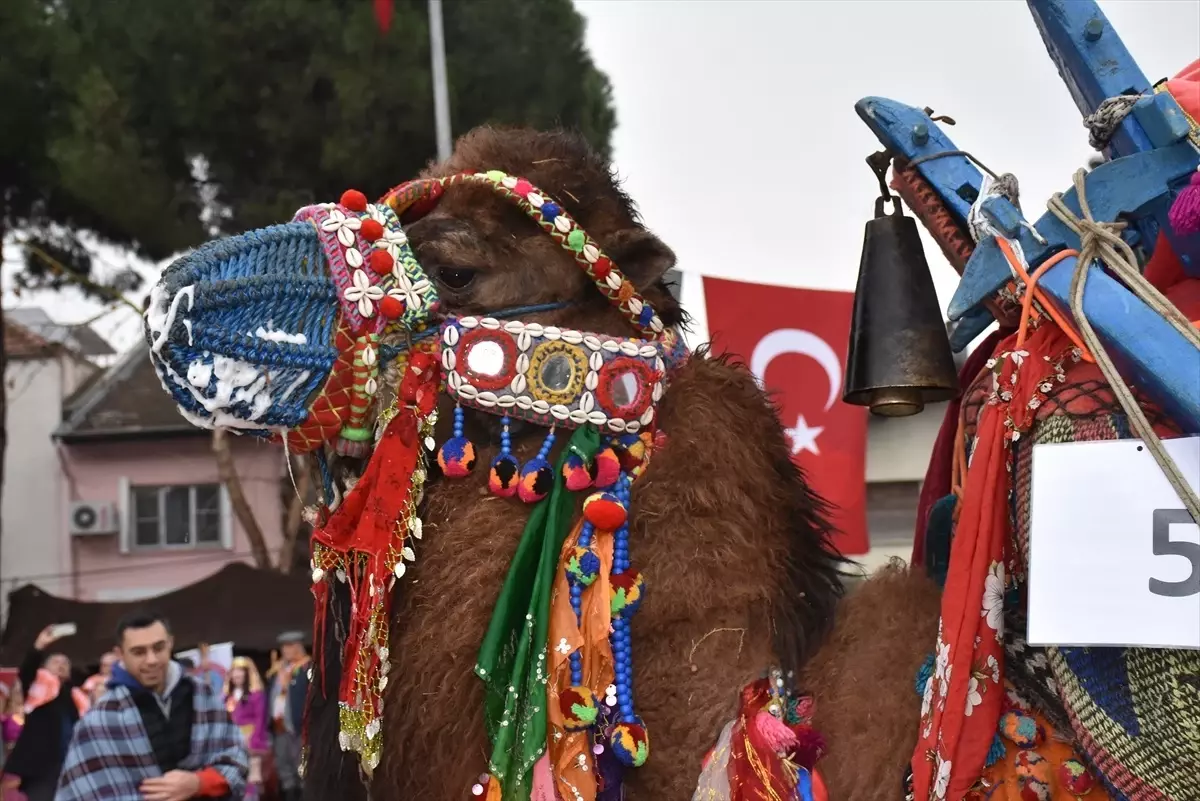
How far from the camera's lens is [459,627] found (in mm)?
1821

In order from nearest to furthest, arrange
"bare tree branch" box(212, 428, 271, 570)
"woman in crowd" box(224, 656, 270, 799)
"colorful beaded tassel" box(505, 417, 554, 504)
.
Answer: "colorful beaded tassel" box(505, 417, 554, 504) → "woman in crowd" box(224, 656, 270, 799) → "bare tree branch" box(212, 428, 271, 570)

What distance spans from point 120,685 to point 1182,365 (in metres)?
4.42

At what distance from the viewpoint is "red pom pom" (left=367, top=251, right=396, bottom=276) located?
6.34ft

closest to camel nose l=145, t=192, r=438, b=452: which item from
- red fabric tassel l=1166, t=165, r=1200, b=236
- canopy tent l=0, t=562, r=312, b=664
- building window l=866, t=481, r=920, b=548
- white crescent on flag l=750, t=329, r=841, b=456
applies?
red fabric tassel l=1166, t=165, r=1200, b=236

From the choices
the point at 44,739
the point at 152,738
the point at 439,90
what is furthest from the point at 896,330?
the point at 44,739

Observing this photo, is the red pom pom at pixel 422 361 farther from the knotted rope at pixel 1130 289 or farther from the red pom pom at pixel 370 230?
the knotted rope at pixel 1130 289

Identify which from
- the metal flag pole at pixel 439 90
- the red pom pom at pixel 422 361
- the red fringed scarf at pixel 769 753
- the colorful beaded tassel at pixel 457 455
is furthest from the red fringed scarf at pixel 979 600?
the metal flag pole at pixel 439 90

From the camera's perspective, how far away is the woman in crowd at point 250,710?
658 cm

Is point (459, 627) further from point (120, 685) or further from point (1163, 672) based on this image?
point (120, 685)

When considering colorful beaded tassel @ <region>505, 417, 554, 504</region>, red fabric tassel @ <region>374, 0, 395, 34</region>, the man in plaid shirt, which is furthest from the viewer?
red fabric tassel @ <region>374, 0, 395, 34</region>

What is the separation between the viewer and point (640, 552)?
187 centimetres

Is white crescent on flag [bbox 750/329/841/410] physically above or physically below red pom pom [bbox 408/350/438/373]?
above

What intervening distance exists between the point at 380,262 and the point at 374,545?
1.71 ft

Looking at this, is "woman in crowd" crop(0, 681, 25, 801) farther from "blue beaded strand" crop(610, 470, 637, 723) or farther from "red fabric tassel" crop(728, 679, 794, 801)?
"red fabric tassel" crop(728, 679, 794, 801)
